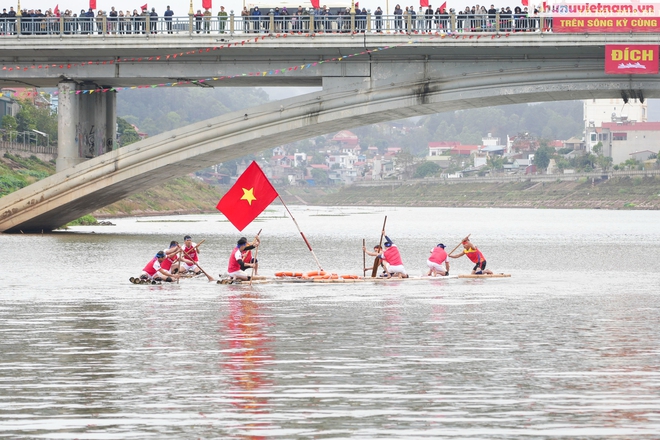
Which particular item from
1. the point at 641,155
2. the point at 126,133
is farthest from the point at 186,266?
the point at 641,155

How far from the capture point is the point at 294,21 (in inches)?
1836

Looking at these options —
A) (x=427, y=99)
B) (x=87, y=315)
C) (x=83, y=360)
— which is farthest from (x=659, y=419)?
(x=427, y=99)

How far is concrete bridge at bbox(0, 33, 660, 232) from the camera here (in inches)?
1805

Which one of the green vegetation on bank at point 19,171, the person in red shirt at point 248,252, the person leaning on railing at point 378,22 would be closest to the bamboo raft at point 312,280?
the person in red shirt at point 248,252

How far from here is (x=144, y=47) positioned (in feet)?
154

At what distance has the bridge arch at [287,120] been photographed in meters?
46.6

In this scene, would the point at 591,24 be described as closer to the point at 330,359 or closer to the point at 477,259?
the point at 477,259

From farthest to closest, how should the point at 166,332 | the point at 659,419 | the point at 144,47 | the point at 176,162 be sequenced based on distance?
the point at 176,162, the point at 144,47, the point at 166,332, the point at 659,419

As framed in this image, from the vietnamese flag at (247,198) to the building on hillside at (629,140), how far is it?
16389 centimetres

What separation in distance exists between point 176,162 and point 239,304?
93.1 feet

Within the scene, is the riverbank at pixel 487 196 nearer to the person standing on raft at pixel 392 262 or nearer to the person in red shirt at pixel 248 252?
the person in red shirt at pixel 248 252

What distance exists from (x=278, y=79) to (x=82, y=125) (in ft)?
30.8

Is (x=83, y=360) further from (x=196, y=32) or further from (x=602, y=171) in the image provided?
(x=602, y=171)

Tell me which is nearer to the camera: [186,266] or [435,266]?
[435,266]
